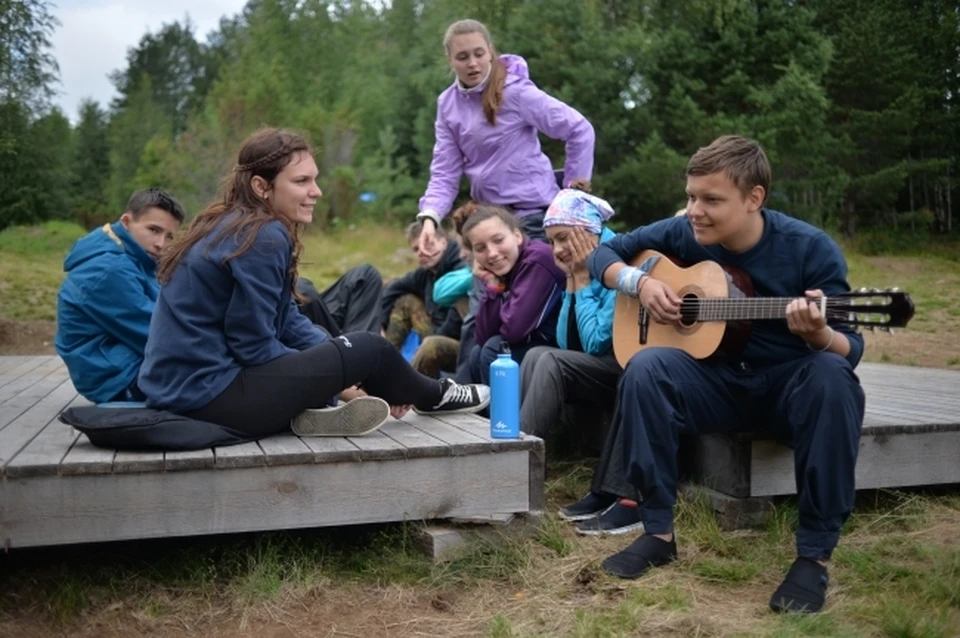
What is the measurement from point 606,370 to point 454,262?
7.81 feet

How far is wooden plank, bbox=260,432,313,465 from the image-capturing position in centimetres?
314

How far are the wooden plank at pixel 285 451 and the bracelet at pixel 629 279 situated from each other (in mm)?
1377

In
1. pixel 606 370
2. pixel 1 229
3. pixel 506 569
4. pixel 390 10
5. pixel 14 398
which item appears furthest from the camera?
pixel 390 10

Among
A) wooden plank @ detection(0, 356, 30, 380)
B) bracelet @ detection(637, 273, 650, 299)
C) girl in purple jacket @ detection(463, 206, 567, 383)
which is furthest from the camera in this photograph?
wooden plank @ detection(0, 356, 30, 380)

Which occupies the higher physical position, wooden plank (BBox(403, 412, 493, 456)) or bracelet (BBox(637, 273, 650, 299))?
bracelet (BBox(637, 273, 650, 299))

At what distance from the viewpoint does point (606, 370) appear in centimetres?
413

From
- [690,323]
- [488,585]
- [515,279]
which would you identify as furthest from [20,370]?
[690,323]

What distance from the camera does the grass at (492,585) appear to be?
9.30ft

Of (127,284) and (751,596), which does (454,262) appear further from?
(751,596)

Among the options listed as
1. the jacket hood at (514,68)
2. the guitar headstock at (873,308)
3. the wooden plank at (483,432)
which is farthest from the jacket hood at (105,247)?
the guitar headstock at (873,308)

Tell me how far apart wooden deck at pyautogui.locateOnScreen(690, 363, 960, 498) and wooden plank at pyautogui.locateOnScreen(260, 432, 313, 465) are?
1.57 m

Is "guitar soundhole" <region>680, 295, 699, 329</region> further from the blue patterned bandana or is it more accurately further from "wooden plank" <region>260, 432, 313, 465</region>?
"wooden plank" <region>260, 432, 313, 465</region>

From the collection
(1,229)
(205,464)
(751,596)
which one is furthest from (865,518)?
(1,229)

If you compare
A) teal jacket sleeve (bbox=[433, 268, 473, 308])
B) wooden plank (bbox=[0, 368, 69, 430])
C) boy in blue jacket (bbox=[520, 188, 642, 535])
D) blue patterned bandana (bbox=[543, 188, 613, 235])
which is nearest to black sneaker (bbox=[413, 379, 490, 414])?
boy in blue jacket (bbox=[520, 188, 642, 535])
